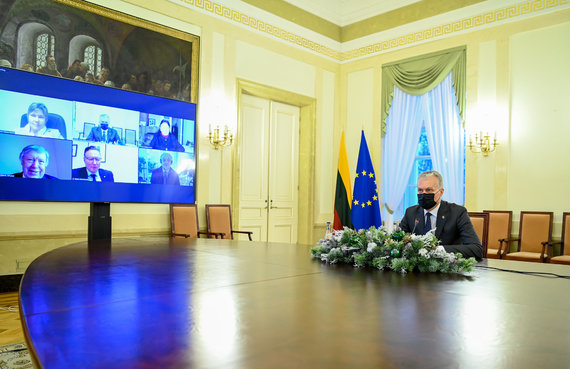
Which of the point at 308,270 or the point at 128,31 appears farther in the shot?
the point at 128,31

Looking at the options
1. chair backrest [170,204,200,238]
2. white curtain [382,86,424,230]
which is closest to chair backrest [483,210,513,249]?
white curtain [382,86,424,230]

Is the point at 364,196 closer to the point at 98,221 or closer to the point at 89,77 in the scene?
the point at 89,77

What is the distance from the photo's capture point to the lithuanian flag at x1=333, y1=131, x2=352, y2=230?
7.68 metres

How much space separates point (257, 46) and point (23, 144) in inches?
146

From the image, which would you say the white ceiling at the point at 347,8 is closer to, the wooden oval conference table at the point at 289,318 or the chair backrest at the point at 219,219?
the chair backrest at the point at 219,219

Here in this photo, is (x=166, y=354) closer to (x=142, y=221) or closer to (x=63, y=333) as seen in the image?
(x=63, y=333)

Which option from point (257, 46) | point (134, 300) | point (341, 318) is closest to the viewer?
point (341, 318)

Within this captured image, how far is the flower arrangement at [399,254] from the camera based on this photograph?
1.87 metres

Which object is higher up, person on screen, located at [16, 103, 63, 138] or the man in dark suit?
person on screen, located at [16, 103, 63, 138]

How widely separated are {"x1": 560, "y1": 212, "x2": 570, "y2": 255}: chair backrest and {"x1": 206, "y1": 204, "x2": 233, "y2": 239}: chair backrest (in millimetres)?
4242

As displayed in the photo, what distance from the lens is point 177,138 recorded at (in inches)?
236

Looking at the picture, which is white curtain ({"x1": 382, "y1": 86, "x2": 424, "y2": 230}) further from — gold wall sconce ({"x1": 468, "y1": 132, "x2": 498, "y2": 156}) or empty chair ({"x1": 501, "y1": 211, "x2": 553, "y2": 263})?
empty chair ({"x1": 501, "y1": 211, "x2": 553, "y2": 263})

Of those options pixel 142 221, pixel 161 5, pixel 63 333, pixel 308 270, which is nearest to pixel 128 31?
pixel 161 5

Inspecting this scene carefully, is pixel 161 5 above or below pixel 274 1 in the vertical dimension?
below
